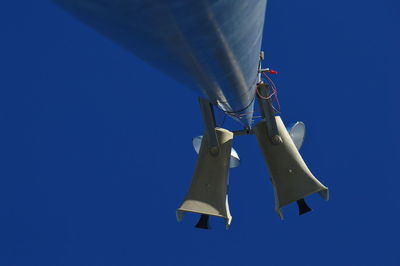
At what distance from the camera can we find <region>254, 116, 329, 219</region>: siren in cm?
667

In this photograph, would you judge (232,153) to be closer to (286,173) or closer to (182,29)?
(286,173)

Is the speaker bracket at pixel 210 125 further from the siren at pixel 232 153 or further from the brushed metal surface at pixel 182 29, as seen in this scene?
the brushed metal surface at pixel 182 29

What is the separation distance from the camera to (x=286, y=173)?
6902mm

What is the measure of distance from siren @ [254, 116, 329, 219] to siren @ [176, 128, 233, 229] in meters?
0.62

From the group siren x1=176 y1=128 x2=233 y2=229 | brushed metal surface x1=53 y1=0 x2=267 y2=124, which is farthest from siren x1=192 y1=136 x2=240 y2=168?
brushed metal surface x1=53 y1=0 x2=267 y2=124

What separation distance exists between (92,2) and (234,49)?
1461 mm

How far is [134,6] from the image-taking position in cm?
177

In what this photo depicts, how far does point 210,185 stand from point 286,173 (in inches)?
45.0

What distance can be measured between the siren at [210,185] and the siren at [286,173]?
62 cm

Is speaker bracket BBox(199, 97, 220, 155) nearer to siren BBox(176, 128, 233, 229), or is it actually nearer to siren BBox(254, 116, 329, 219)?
siren BBox(176, 128, 233, 229)

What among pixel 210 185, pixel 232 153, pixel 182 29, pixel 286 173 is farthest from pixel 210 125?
pixel 182 29

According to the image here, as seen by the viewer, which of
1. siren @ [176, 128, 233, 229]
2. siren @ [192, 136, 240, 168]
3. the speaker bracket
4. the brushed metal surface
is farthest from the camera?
siren @ [192, 136, 240, 168]

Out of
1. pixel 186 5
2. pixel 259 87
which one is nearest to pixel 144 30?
pixel 186 5

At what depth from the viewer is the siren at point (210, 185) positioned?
6652 mm
